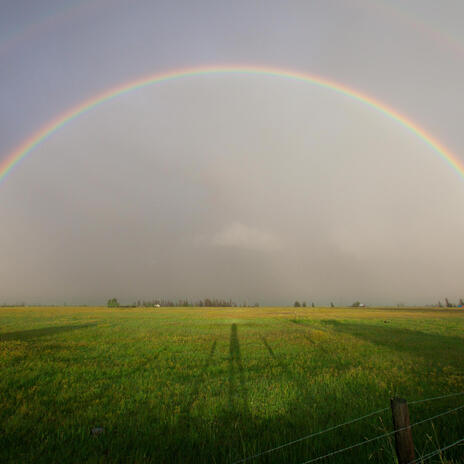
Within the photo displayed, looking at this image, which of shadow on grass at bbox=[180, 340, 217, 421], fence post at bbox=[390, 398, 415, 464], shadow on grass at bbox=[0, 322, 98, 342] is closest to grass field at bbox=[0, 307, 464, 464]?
shadow on grass at bbox=[180, 340, 217, 421]

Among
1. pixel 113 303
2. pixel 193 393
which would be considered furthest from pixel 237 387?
pixel 113 303

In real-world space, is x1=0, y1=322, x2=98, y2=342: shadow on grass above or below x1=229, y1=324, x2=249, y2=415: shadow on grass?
below

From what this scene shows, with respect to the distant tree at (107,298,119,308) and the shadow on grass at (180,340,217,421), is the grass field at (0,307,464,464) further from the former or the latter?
the distant tree at (107,298,119,308)

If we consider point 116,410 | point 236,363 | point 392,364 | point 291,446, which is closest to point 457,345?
point 392,364

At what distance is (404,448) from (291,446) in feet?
9.73

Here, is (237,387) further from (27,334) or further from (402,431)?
(27,334)

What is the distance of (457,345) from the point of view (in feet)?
68.3

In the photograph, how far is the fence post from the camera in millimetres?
4016

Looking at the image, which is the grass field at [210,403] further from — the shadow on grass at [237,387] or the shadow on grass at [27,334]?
the shadow on grass at [27,334]

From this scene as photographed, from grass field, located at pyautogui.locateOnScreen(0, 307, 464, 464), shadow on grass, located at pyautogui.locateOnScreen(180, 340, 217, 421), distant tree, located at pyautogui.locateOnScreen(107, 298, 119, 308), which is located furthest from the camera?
distant tree, located at pyautogui.locateOnScreen(107, 298, 119, 308)

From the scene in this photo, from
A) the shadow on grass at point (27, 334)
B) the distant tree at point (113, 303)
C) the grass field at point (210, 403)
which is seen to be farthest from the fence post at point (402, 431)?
the distant tree at point (113, 303)

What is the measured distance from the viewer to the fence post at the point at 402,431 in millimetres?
4016

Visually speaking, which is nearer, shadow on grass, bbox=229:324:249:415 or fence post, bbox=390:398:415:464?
fence post, bbox=390:398:415:464

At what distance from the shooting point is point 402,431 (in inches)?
163
